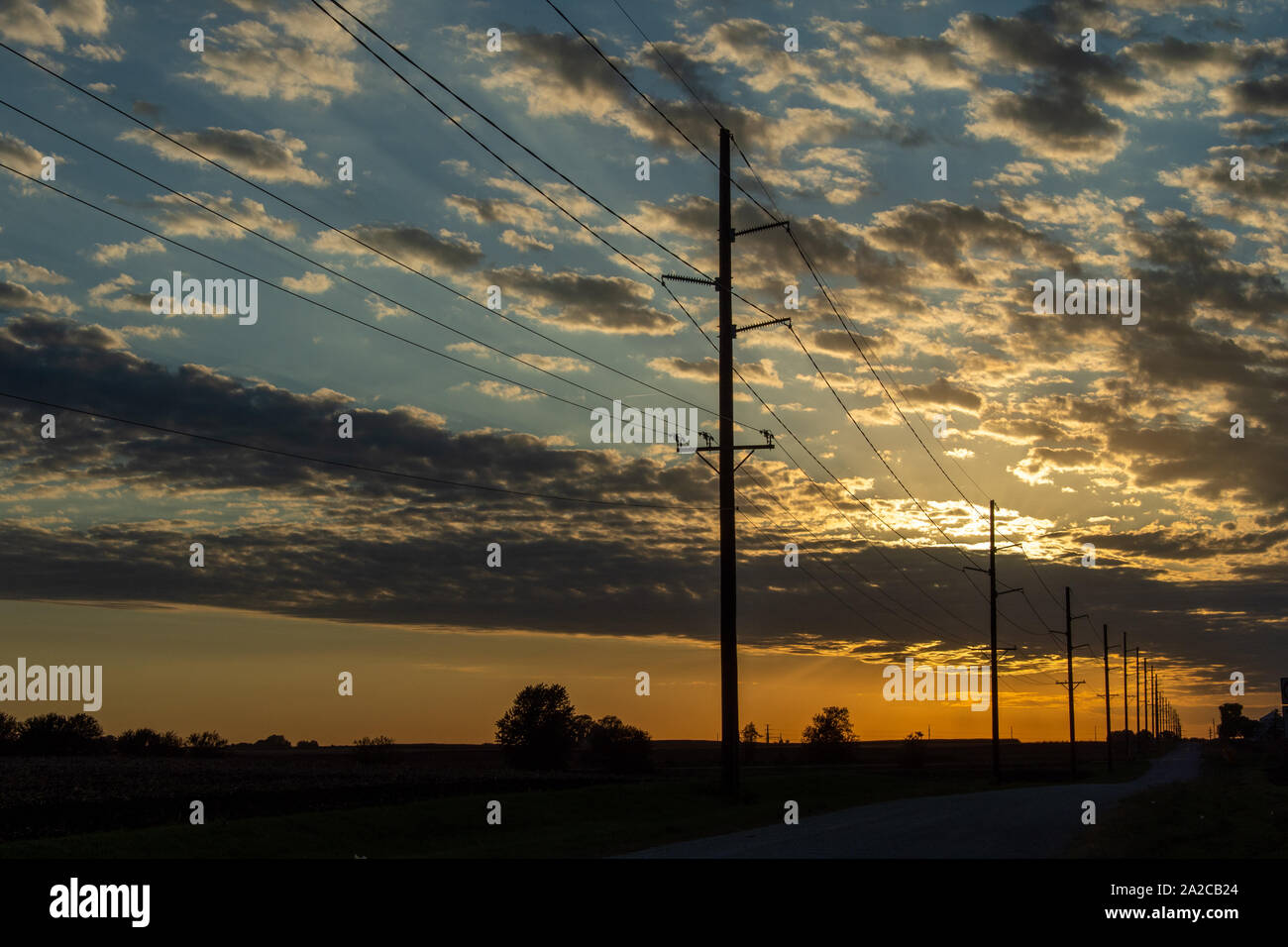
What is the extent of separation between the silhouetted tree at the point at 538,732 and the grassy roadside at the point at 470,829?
6824cm

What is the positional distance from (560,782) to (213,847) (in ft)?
104

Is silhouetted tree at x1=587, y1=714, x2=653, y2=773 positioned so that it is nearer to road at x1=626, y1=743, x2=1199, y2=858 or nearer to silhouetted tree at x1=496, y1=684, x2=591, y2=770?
silhouetted tree at x1=496, y1=684, x2=591, y2=770

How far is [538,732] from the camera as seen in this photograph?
109m

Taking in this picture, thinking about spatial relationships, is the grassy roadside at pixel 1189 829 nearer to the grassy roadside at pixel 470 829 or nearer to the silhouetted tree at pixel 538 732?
the grassy roadside at pixel 470 829

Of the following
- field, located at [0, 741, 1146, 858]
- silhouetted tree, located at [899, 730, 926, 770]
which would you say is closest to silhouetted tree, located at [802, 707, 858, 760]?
silhouetted tree, located at [899, 730, 926, 770]

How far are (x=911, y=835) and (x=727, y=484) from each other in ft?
42.1

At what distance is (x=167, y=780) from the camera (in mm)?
52562

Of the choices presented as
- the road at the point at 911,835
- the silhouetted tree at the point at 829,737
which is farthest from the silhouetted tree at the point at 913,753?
the road at the point at 911,835

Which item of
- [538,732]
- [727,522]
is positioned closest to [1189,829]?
[727,522]

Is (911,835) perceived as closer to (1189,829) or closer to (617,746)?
(1189,829)

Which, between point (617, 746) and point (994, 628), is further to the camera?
point (617, 746)
